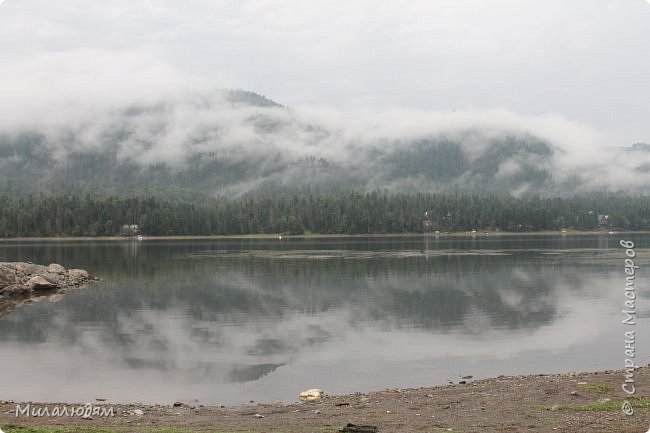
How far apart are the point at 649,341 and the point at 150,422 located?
31163 millimetres

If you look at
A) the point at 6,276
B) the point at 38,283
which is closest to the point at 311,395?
the point at 38,283

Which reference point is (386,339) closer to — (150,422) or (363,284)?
(150,422)

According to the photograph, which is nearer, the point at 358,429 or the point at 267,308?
the point at 358,429

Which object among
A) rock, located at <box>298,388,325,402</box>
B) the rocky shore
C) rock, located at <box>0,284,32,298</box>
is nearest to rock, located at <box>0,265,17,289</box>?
the rocky shore

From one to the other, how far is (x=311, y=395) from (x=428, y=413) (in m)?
6.56

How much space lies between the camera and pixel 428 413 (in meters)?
21.7

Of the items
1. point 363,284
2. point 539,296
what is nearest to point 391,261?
point 363,284

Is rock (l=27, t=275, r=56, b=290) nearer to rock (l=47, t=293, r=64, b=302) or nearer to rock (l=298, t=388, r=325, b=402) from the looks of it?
rock (l=47, t=293, r=64, b=302)

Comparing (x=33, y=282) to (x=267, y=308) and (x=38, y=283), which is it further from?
(x=267, y=308)

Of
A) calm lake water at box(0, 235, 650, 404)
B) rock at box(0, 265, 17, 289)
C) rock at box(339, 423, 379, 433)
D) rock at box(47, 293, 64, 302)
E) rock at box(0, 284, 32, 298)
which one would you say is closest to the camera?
rock at box(339, 423, 379, 433)

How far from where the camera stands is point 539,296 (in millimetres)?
60938

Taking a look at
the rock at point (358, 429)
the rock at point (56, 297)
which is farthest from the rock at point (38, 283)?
the rock at point (358, 429)

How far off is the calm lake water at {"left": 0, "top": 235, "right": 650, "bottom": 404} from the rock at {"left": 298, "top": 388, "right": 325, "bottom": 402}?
0.59 m

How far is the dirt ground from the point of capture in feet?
63.3
